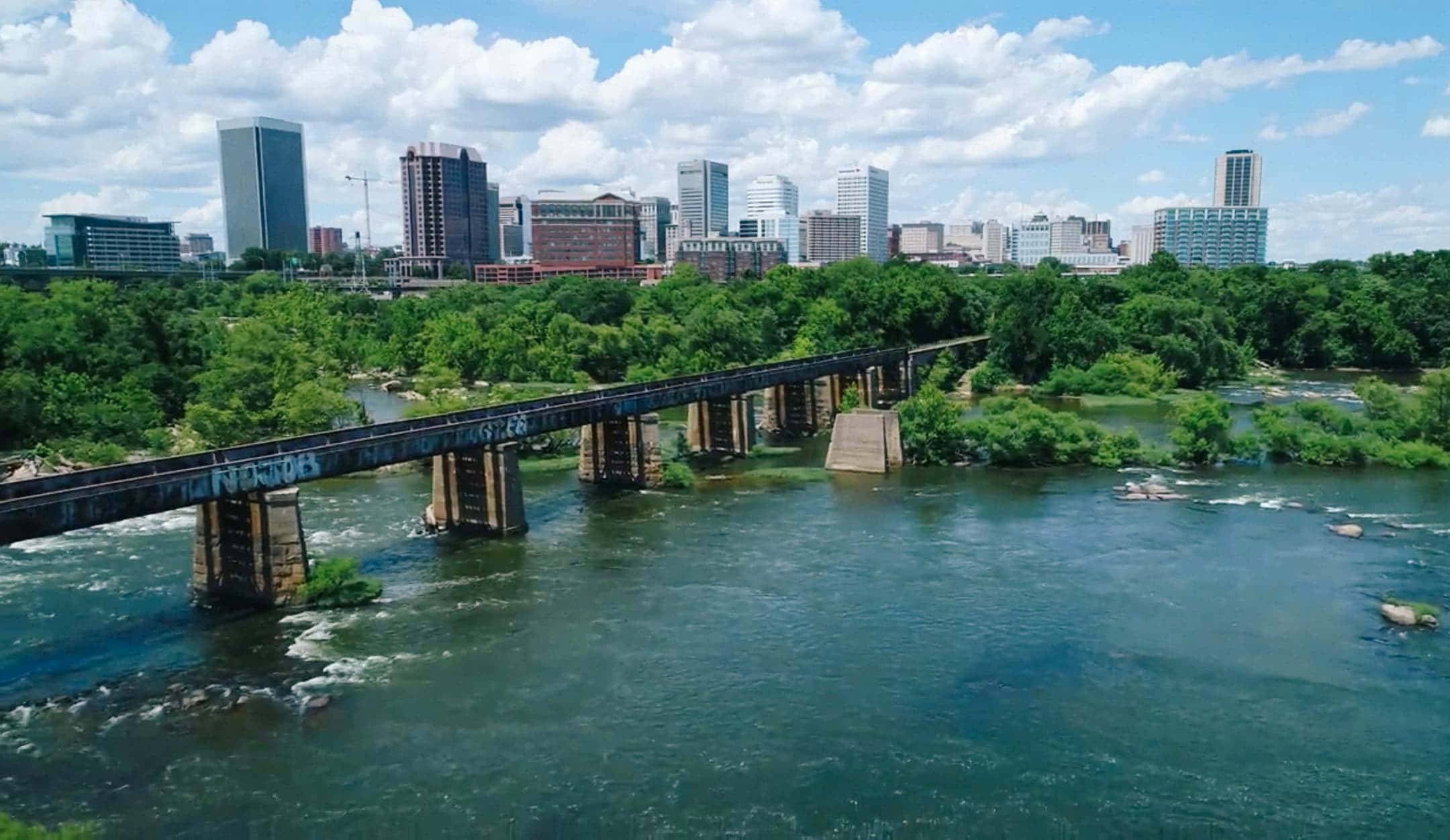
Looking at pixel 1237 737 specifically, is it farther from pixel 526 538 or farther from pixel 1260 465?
pixel 1260 465

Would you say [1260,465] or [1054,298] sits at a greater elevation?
[1054,298]

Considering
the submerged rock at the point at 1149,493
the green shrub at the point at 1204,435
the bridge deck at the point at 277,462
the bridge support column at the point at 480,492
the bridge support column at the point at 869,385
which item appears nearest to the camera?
the bridge deck at the point at 277,462

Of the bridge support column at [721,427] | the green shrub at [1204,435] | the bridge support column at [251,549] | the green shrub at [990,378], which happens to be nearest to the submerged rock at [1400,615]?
the green shrub at [1204,435]

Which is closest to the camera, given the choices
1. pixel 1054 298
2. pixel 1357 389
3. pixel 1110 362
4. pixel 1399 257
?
pixel 1357 389

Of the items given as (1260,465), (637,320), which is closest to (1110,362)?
(1260,465)

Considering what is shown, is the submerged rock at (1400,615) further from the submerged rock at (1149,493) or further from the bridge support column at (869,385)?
the bridge support column at (869,385)

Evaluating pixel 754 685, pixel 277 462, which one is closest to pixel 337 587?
pixel 277 462

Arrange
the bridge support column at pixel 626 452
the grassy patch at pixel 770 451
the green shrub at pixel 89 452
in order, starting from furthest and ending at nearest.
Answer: the grassy patch at pixel 770 451, the bridge support column at pixel 626 452, the green shrub at pixel 89 452
